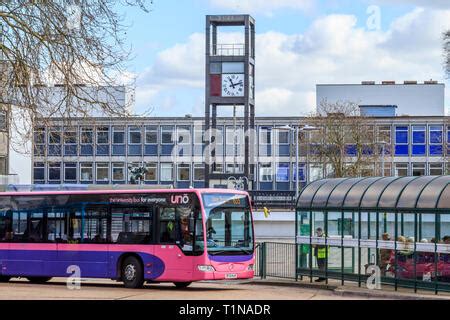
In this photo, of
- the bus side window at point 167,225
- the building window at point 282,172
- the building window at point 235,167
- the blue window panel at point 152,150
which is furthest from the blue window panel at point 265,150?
the bus side window at point 167,225

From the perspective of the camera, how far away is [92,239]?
108 feet

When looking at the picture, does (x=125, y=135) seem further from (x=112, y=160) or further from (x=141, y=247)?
(x=141, y=247)

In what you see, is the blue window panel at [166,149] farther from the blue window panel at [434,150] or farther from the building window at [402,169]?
the blue window panel at [434,150]

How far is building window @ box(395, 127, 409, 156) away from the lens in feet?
317

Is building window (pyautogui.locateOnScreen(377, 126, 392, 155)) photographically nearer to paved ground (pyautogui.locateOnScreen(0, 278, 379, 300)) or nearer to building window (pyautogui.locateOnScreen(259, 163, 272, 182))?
building window (pyautogui.locateOnScreen(259, 163, 272, 182))

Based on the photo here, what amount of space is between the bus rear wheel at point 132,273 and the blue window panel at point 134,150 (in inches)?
2719

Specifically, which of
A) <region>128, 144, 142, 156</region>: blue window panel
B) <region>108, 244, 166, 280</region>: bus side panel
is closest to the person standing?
<region>108, 244, 166, 280</region>: bus side panel

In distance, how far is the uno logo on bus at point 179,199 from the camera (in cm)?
3113

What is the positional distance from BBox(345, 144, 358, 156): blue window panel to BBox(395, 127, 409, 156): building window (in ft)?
44.6

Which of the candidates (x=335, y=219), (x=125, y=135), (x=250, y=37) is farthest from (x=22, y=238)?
(x=125, y=135)

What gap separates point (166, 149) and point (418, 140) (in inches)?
890

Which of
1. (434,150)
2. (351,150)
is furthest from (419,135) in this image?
(351,150)
